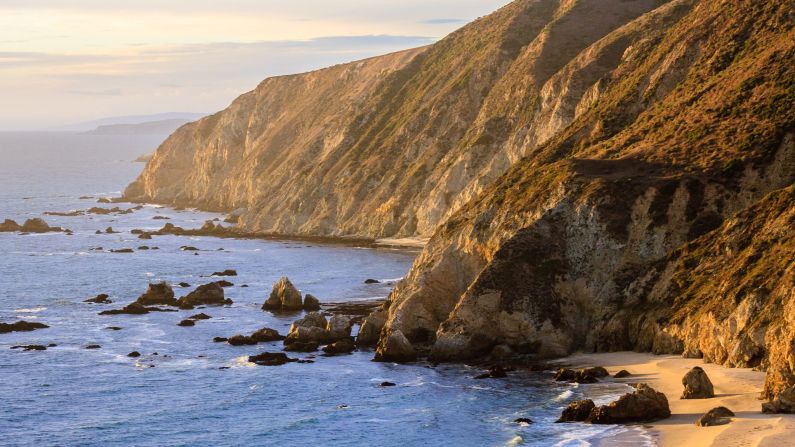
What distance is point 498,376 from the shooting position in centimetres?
6725

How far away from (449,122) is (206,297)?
6883 cm

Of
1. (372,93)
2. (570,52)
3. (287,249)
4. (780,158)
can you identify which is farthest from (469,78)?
(780,158)

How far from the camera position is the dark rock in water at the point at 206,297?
10275 cm

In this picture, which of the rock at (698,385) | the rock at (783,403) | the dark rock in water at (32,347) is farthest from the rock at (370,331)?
the rock at (783,403)

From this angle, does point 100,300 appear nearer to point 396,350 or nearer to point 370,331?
point 370,331

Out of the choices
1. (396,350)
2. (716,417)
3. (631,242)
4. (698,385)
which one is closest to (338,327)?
(396,350)

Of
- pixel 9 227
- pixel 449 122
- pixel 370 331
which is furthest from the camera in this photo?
pixel 9 227

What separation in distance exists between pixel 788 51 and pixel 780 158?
15.7m

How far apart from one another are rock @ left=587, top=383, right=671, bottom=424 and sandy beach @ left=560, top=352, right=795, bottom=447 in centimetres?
72

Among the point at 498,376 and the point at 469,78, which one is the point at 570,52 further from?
the point at 498,376

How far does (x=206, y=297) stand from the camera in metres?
104

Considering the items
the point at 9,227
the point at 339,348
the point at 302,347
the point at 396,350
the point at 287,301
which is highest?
the point at 9,227

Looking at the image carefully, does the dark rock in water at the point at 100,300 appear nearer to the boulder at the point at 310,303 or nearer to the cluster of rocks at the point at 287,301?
the cluster of rocks at the point at 287,301

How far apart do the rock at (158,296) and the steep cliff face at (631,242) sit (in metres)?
28.8
